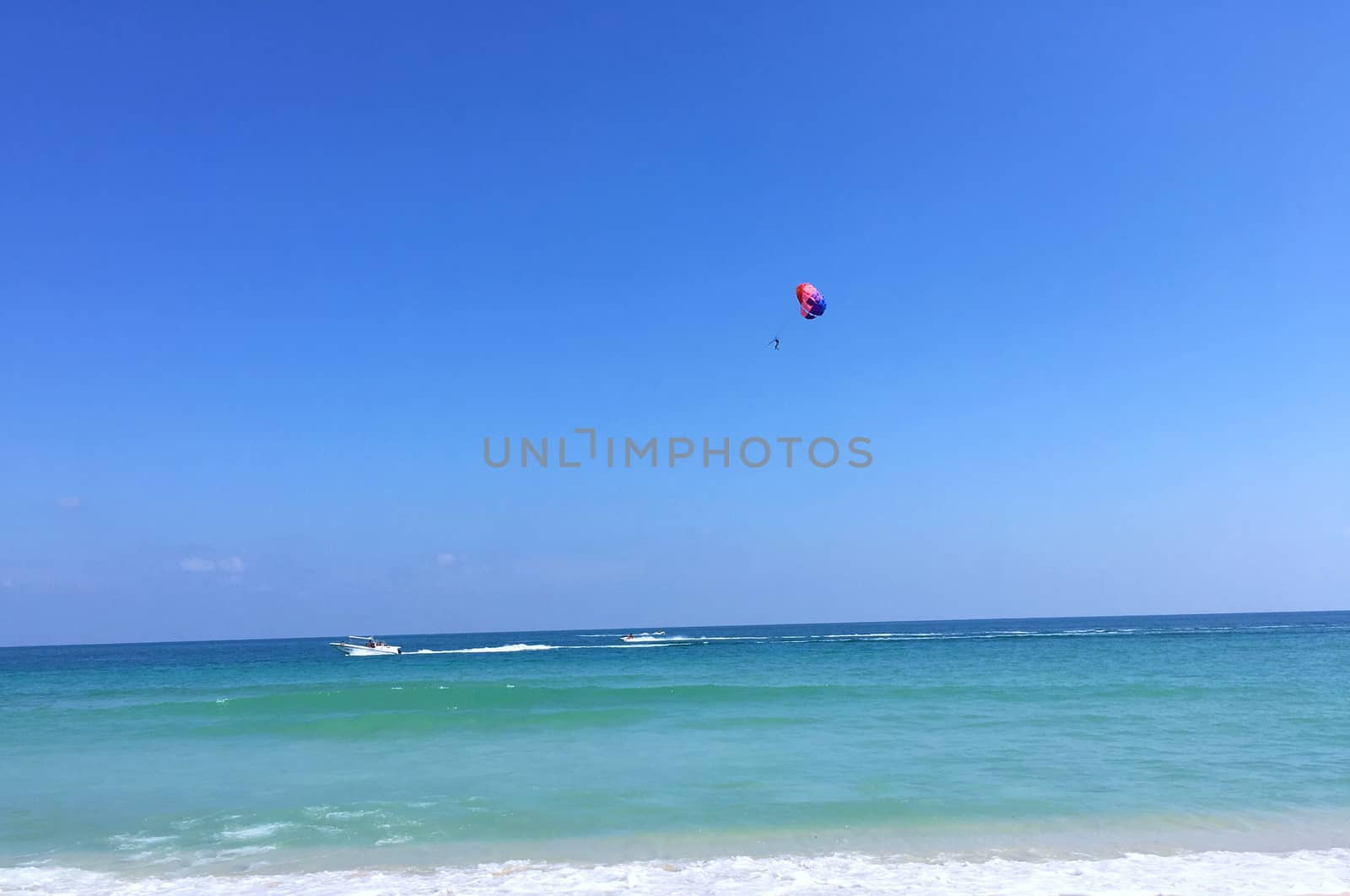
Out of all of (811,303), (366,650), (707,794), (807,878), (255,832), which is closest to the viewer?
(807,878)

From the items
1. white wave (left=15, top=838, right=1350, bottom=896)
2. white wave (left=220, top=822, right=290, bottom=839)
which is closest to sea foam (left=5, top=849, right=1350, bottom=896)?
white wave (left=15, top=838, right=1350, bottom=896)

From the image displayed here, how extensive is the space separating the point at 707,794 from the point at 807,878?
11.5 ft

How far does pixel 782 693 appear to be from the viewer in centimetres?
2361

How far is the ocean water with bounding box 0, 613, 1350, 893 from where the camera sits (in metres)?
7.81

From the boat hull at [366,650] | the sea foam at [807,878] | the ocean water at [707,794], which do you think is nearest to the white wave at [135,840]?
the ocean water at [707,794]

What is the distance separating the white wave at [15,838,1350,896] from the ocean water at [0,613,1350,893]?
34 millimetres

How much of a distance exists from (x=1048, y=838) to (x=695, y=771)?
17.0 feet

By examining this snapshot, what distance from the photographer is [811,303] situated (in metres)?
20.6

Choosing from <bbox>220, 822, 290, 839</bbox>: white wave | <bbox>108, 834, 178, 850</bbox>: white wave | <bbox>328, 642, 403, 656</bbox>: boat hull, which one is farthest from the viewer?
<bbox>328, 642, 403, 656</bbox>: boat hull

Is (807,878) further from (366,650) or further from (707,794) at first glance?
(366,650)

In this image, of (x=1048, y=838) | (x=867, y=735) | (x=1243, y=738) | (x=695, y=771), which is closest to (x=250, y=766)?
(x=695, y=771)

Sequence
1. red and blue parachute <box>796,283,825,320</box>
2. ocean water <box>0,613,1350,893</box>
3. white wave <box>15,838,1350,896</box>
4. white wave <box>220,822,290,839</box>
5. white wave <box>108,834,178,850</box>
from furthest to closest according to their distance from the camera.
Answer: red and blue parachute <box>796,283,825,320</box>, white wave <box>220,822,290,839</box>, white wave <box>108,834,178,850</box>, ocean water <box>0,613,1350,893</box>, white wave <box>15,838,1350,896</box>

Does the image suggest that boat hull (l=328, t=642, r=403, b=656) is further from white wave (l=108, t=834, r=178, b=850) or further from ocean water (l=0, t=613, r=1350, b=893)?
white wave (l=108, t=834, r=178, b=850)

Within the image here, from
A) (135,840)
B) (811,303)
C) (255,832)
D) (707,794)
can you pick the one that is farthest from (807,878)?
(811,303)
